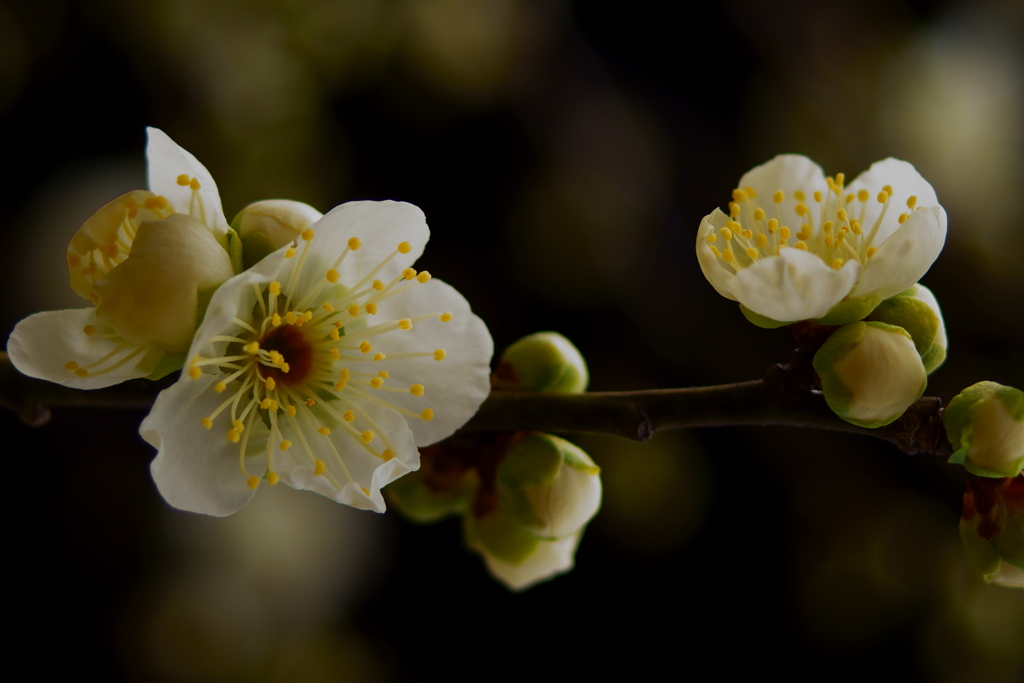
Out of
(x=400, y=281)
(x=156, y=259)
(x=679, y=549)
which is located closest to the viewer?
(x=156, y=259)

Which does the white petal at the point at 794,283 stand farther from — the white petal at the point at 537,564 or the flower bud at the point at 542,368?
the white petal at the point at 537,564

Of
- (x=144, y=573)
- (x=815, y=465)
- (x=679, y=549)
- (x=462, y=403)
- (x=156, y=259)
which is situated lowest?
(x=144, y=573)

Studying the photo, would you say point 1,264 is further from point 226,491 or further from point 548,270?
point 226,491

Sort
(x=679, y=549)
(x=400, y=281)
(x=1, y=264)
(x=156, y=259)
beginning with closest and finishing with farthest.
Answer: (x=156, y=259) < (x=400, y=281) < (x=1, y=264) < (x=679, y=549)

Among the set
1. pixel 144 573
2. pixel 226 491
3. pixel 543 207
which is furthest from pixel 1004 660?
pixel 144 573

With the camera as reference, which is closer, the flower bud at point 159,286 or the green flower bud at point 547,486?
the flower bud at point 159,286

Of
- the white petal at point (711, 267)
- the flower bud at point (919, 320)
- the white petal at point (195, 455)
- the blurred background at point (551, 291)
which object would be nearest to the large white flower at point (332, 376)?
the white petal at point (195, 455)
